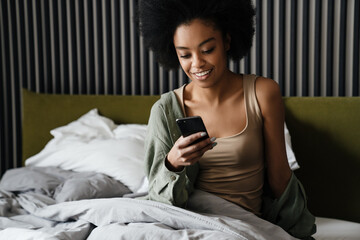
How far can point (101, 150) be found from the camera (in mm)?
2219

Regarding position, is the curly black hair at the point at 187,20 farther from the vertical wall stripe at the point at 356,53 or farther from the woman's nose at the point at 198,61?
the vertical wall stripe at the point at 356,53

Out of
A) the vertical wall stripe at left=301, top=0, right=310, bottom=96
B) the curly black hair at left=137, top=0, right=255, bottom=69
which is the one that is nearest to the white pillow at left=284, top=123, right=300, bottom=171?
the vertical wall stripe at left=301, top=0, right=310, bottom=96

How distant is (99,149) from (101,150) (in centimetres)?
2

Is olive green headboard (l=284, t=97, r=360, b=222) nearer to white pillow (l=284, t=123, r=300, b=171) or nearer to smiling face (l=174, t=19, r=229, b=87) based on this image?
white pillow (l=284, t=123, r=300, b=171)

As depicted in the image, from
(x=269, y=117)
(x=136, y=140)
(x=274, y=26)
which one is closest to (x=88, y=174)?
(x=136, y=140)

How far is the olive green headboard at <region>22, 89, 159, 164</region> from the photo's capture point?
2588mm

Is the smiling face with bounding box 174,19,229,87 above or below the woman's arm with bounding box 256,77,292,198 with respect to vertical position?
above

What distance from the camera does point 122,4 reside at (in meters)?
2.73

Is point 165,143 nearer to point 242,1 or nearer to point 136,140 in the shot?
point 242,1

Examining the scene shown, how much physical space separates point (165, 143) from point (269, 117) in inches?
13.5

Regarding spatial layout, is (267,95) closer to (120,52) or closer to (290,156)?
(290,156)

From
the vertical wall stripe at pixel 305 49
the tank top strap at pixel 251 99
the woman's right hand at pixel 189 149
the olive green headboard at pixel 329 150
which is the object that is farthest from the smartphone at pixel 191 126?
the vertical wall stripe at pixel 305 49

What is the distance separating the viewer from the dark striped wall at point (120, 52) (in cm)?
228

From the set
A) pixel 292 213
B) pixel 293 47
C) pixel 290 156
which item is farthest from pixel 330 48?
pixel 292 213
